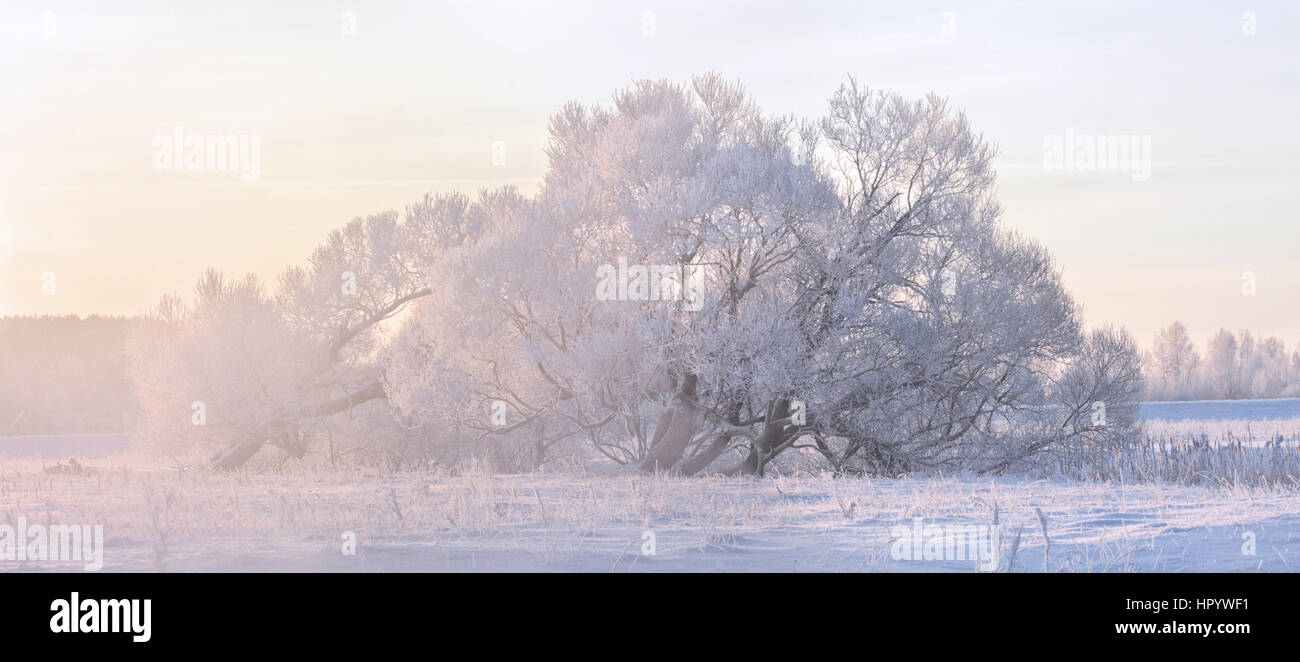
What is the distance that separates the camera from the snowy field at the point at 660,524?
9172mm

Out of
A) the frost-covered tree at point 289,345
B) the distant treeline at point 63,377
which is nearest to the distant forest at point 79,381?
the distant treeline at point 63,377

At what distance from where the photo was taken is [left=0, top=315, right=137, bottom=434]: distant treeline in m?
56.9

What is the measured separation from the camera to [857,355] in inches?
764

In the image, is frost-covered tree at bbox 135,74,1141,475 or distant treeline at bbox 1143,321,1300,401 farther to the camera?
distant treeline at bbox 1143,321,1300,401

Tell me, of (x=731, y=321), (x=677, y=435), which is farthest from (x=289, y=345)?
(x=731, y=321)

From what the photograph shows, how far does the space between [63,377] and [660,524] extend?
197ft

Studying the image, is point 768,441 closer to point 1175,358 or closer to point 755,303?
point 755,303

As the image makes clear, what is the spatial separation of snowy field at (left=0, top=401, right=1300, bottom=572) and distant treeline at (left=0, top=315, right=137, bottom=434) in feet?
133

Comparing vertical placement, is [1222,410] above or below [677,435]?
below

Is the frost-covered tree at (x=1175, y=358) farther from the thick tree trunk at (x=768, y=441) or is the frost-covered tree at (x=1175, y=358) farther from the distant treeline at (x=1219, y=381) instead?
the thick tree trunk at (x=768, y=441)

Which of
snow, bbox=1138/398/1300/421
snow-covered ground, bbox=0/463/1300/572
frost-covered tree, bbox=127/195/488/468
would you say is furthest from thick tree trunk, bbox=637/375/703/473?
snow, bbox=1138/398/1300/421

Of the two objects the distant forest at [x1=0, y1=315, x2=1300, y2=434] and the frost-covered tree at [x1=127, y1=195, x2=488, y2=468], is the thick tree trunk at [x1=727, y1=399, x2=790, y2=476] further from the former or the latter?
the distant forest at [x1=0, y1=315, x2=1300, y2=434]

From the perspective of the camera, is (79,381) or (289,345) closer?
(289,345)

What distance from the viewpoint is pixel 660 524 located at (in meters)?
11.5
